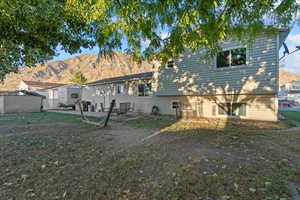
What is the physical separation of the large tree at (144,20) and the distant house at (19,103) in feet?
47.9

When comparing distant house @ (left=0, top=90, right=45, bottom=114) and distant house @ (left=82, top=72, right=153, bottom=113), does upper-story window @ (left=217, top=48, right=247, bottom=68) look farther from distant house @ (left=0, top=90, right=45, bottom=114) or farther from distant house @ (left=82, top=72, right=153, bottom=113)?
distant house @ (left=0, top=90, right=45, bottom=114)

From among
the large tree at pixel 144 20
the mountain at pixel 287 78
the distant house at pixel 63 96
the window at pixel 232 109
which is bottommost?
the window at pixel 232 109

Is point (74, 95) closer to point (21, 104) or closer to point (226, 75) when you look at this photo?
point (21, 104)

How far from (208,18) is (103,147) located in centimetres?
417

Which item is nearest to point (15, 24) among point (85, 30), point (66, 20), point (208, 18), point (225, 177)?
point (66, 20)

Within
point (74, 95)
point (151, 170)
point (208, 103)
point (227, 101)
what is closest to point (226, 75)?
point (227, 101)

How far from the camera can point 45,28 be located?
4355mm

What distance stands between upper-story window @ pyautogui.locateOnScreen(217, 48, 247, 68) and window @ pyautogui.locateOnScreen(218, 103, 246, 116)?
2.41 metres

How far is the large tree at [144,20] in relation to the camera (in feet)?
9.02

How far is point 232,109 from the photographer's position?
8.81 meters

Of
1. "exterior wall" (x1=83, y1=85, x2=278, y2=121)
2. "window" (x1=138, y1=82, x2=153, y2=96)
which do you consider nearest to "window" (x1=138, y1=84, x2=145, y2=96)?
"window" (x1=138, y1=82, x2=153, y2=96)

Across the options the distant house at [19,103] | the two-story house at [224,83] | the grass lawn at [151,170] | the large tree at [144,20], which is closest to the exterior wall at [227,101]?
the two-story house at [224,83]

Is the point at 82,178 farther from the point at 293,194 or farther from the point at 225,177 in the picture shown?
the point at 293,194

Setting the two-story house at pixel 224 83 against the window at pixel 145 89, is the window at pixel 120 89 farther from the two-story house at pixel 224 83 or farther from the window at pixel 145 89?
the two-story house at pixel 224 83
